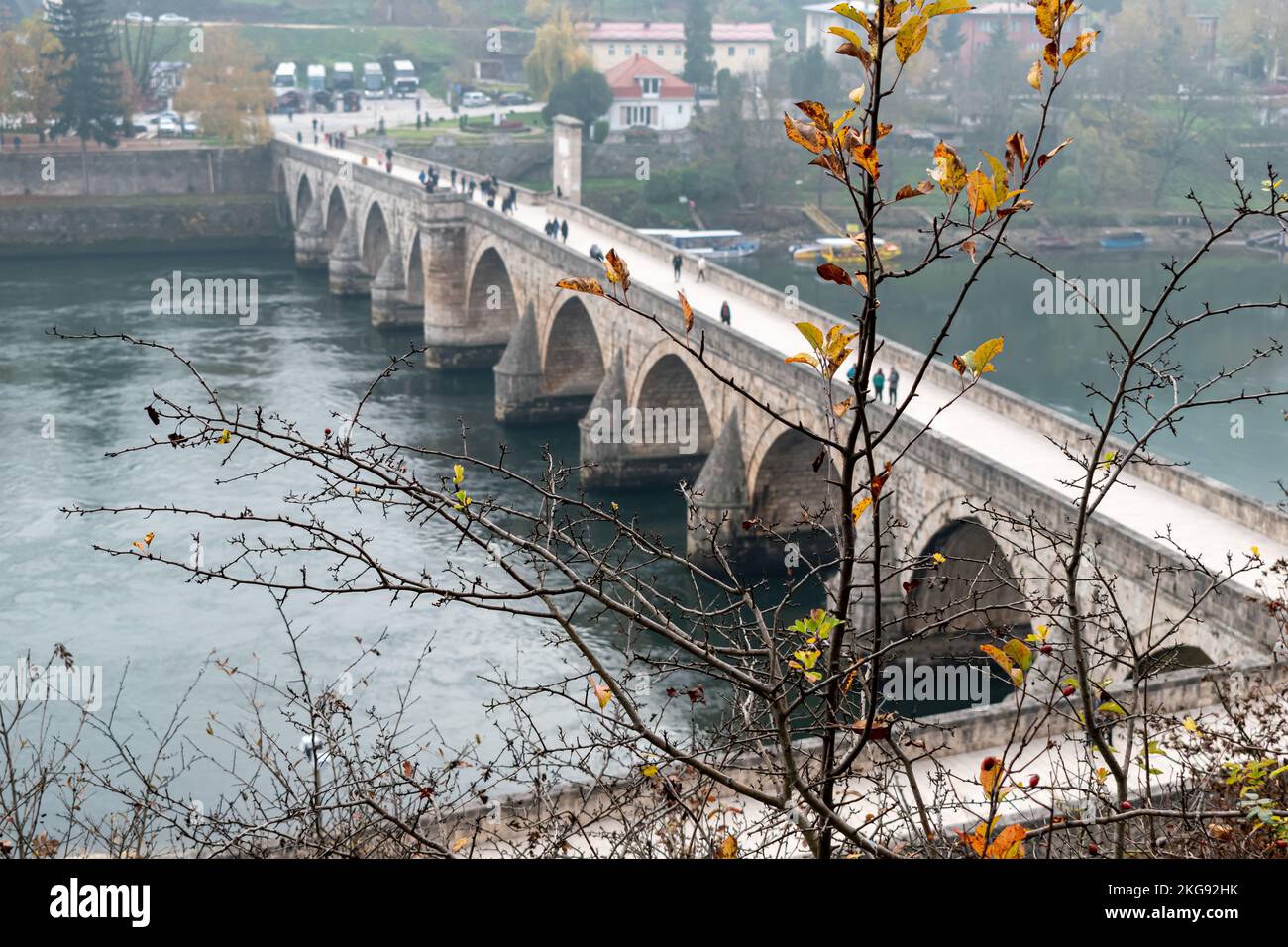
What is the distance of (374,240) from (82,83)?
2038 centimetres

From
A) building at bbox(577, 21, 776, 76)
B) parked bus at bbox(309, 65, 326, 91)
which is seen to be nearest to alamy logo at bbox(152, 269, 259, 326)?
parked bus at bbox(309, 65, 326, 91)

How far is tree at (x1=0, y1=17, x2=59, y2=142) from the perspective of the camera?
70938 millimetres

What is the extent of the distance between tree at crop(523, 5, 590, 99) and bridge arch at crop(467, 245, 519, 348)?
36887 millimetres

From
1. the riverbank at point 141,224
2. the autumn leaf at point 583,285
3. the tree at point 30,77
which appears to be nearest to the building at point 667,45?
the riverbank at point 141,224

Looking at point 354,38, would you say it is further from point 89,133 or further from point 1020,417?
point 1020,417

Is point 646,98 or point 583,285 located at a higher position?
point 646,98

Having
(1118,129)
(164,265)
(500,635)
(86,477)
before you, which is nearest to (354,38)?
(164,265)

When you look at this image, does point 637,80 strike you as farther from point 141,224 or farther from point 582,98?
point 141,224

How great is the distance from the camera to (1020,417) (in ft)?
86.4

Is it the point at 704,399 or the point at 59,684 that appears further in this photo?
the point at 704,399

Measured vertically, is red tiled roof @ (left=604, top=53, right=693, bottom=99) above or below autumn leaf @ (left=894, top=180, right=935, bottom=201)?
above

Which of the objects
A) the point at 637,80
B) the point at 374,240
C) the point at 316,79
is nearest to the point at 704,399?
the point at 374,240
